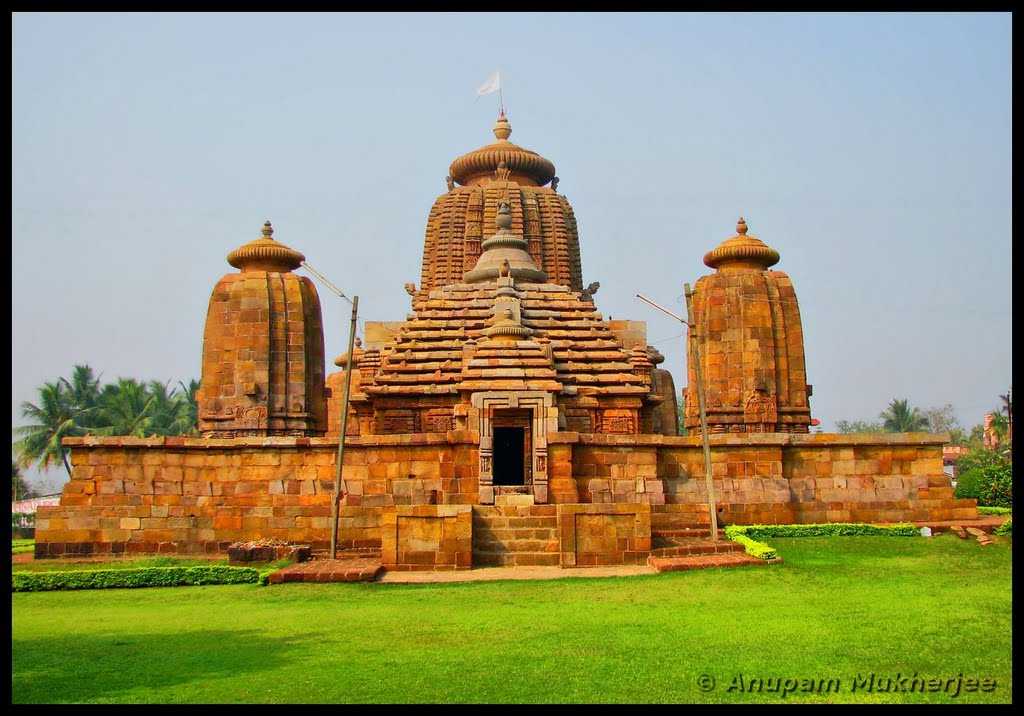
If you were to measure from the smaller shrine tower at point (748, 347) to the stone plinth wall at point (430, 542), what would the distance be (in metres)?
9.24

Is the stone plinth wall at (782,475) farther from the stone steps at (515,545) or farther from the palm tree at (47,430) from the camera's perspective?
the palm tree at (47,430)

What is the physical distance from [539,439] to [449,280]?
51.8 ft

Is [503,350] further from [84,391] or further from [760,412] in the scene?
[84,391]

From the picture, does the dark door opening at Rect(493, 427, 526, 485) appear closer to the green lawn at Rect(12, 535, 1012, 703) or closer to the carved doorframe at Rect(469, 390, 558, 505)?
the carved doorframe at Rect(469, 390, 558, 505)

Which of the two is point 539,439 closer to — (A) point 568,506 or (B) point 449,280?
(A) point 568,506

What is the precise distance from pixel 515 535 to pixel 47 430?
3506 cm

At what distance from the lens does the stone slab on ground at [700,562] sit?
1539 centimetres

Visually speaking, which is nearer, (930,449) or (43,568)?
(43,568)

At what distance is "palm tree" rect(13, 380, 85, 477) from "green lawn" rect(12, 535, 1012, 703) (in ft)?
107

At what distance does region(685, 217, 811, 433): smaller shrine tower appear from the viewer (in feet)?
80.7

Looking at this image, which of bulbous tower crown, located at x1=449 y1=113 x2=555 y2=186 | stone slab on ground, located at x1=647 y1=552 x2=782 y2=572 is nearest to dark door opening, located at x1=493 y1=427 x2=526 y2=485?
stone slab on ground, located at x1=647 y1=552 x2=782 y2=572

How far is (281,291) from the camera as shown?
2539cm

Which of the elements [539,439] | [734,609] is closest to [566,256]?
[539,439]

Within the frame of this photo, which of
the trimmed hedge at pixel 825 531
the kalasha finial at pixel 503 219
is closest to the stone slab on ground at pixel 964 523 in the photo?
the trimmed hedge at pixel 825 531
